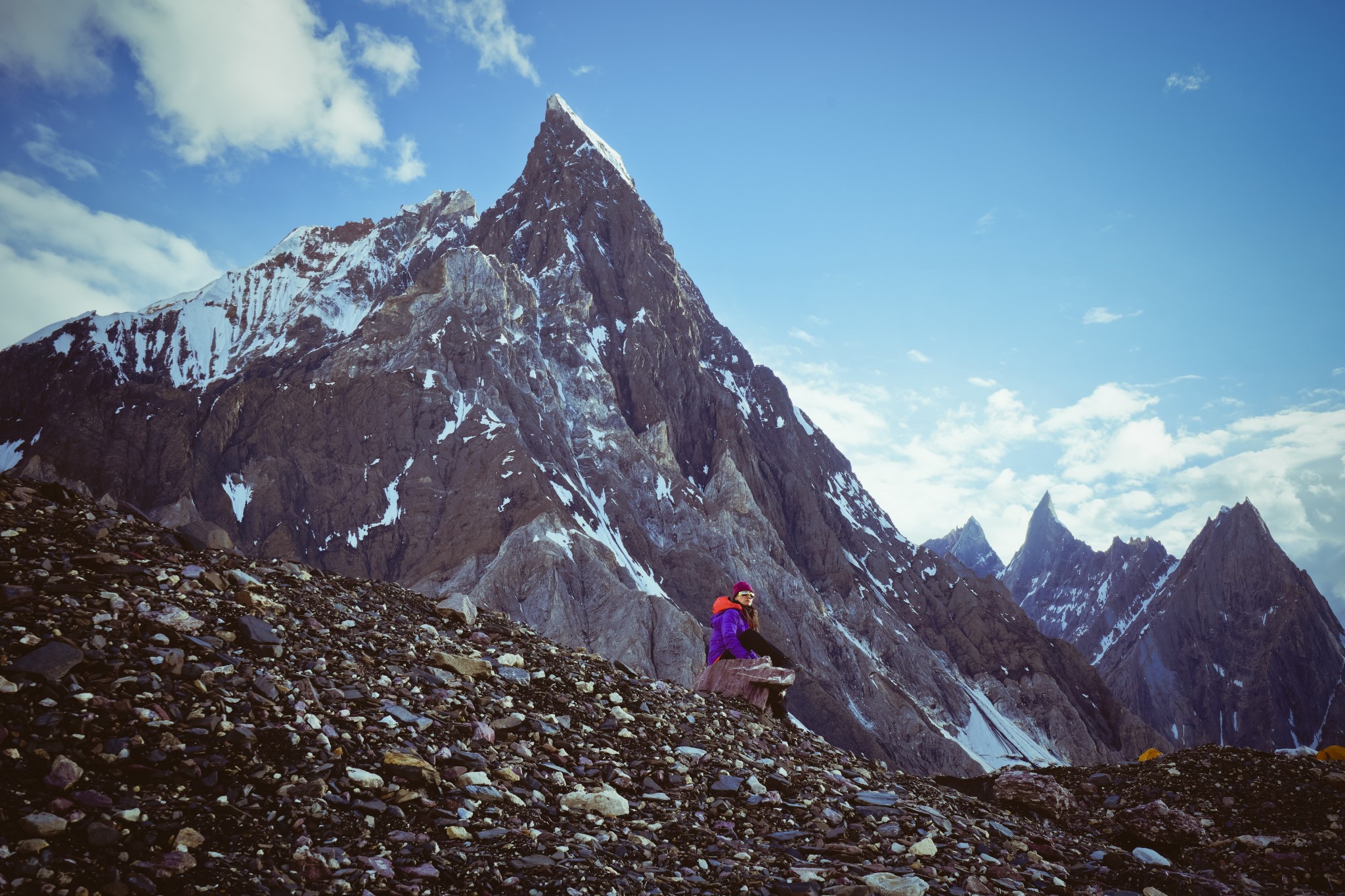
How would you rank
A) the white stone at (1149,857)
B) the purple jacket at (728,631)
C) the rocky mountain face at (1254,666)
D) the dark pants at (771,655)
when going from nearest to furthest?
the white stone at (1149,857) < the dark pants at (771,655) < the purple jacket at (728,631) < the rocky mountain face at (1254,666)

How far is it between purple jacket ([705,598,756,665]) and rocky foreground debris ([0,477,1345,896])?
2.04 metres

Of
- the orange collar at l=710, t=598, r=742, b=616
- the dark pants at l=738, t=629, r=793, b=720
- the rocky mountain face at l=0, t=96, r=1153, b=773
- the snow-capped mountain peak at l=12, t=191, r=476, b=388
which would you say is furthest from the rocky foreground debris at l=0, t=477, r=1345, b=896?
the snow-capped mountain peak at l=12, t=191, r=476, b=388

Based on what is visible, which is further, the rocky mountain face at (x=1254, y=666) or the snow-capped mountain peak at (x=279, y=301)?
the rocky mountain face at (x=1254, y=666)

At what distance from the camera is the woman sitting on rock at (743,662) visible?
12.6m

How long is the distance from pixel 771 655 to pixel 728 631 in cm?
89

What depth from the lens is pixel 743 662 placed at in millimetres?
13016

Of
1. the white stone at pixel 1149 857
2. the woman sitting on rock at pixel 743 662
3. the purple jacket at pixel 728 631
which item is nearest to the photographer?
the white stone at pixel 1149 857

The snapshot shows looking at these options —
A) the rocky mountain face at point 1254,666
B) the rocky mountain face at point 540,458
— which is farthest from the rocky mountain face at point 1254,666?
the rocky mountain face at point 540,458

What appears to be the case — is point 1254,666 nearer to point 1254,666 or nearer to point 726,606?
point 1254,666

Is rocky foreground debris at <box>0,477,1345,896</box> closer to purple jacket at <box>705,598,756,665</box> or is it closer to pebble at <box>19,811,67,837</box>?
pebble at <box>19,811,67,837</box>

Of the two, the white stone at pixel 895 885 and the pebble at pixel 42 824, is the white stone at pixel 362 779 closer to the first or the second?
the pebble at pixel 42 824

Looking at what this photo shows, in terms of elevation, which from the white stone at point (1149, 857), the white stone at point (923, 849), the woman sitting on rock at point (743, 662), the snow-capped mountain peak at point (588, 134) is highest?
the snow-capped mountain peak at point (588, 134)

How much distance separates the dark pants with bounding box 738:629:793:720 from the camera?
42.0ft

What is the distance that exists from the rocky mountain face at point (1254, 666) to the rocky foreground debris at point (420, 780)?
201 metres
